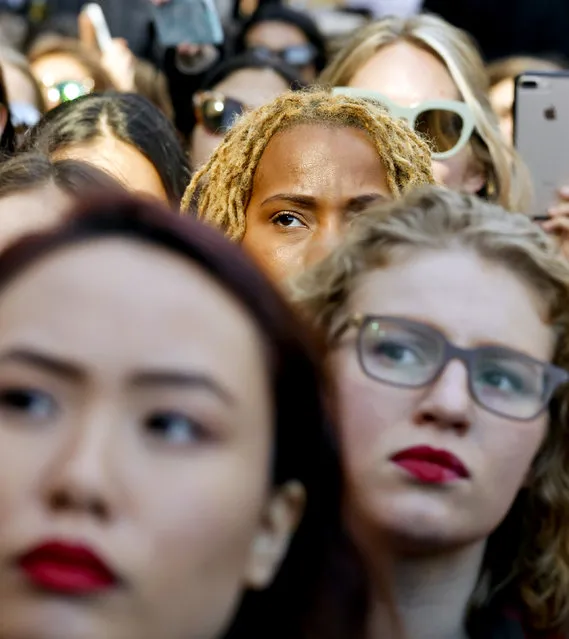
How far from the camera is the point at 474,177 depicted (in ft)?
11.5

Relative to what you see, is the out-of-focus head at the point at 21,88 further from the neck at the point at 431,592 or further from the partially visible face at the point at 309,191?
the neck at the point at 431,592

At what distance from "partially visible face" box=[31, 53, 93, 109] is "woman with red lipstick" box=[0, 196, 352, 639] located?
3599 millimetres

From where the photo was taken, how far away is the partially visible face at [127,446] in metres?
1.32

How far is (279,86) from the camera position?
460 centimetres

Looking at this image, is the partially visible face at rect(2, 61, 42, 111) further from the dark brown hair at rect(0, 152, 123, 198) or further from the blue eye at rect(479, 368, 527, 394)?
the blue eye at rect(479, 368, 527, 394)

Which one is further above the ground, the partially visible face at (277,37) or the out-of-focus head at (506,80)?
the partially visible face at (277,37)

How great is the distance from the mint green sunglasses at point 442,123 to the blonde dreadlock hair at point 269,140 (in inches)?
15.3

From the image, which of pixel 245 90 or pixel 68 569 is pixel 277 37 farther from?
pixel 68 569

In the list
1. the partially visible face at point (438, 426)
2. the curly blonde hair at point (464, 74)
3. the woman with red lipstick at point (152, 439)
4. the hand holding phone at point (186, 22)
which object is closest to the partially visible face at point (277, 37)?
the hand holding phone at point (186, 22)

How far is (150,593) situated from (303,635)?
0.91 feet

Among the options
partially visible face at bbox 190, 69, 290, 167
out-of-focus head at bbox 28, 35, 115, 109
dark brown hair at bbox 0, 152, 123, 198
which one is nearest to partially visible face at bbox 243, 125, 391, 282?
dark brown hair at bbox 0, 152, 123, 198

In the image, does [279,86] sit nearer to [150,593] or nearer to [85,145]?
[85,145]

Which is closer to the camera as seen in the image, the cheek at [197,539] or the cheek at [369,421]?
the cheek at [197,539]

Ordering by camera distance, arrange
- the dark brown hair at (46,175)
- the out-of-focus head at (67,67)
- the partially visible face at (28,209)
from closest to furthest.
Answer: the partially visible face at (28,209) < the dark brown hair at (46,175) < the out-of-focus head at (67,67)
